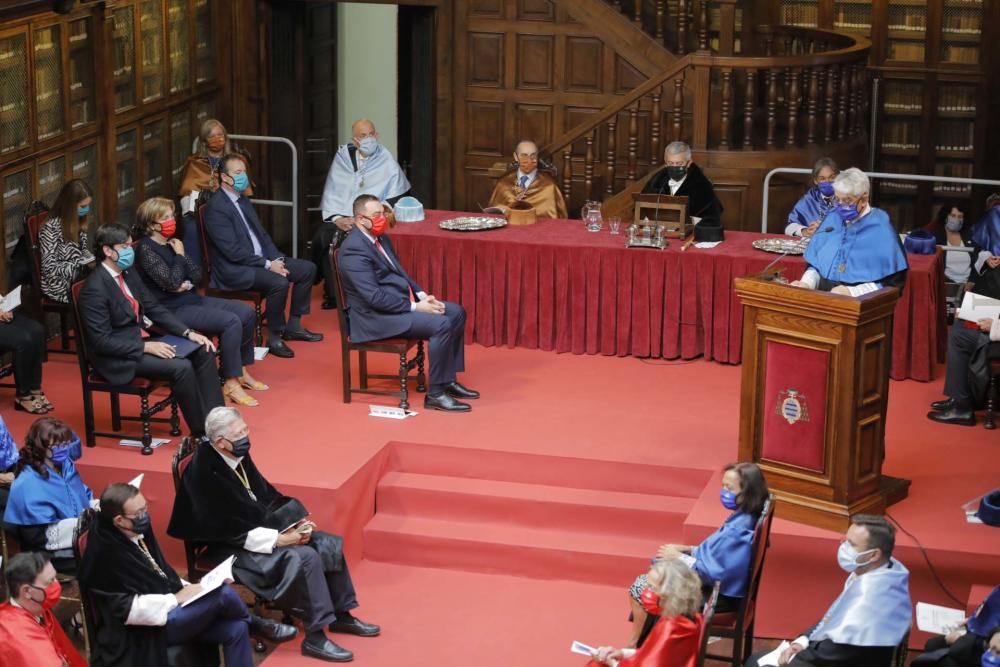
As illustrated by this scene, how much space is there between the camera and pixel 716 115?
11648 mm

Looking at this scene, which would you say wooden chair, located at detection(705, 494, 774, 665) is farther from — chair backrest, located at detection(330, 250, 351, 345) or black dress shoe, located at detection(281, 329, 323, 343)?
black dress shoe, located at detection(281, 329, 323, 343)

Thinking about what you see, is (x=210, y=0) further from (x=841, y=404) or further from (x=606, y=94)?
(x=841, y=404)

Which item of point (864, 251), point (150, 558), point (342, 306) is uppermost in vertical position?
point (864, 251)

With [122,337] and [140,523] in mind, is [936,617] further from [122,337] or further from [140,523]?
[122,337]

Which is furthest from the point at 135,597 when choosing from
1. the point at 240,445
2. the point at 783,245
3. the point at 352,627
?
the point at 783,245

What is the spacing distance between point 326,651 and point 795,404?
2372mm

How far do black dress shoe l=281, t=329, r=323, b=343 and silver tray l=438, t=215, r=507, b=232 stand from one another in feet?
3.55

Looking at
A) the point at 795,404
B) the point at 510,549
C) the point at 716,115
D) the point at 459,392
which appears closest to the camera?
the point at 795,404

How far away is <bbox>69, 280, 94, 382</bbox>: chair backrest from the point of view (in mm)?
8438

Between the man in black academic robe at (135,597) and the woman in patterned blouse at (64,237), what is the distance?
3054 mm

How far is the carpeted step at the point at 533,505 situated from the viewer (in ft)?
27.2

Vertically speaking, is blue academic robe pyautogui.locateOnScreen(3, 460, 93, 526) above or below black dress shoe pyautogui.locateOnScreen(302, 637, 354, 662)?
above

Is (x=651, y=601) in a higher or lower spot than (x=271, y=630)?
higher

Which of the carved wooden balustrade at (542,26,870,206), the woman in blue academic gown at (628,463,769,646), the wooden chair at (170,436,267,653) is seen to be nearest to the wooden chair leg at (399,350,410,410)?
the wooden chair at (170,436,267,653)
